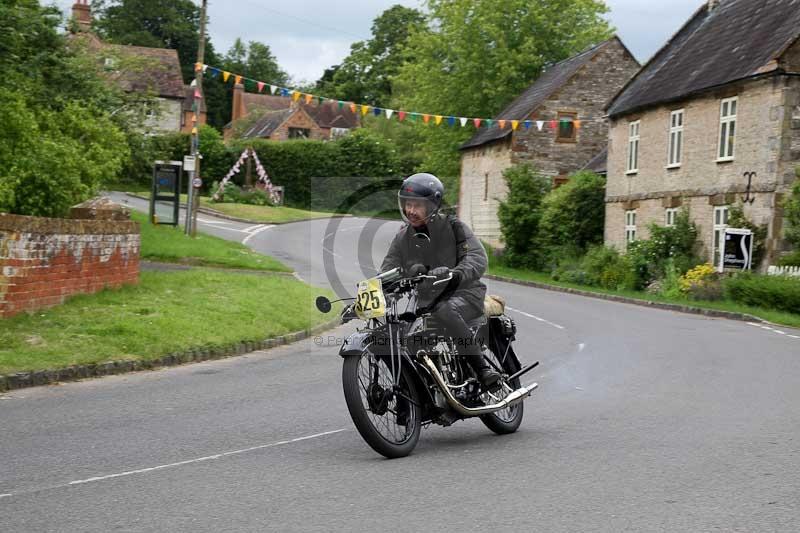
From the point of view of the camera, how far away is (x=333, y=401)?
9.73 m

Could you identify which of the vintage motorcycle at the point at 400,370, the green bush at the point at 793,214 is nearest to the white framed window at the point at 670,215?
the green bush at the point at 793,214

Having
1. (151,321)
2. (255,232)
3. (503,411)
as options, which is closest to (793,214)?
(151,321)

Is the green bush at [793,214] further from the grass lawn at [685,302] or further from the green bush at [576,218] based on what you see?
the green bush at [576,218]

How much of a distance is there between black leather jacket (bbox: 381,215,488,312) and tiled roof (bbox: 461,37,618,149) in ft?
134

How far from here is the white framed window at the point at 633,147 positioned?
117ft

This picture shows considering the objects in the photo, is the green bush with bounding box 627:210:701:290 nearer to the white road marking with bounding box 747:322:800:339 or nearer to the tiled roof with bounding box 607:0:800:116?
the tiled roof with bounding box 607:0:800:116

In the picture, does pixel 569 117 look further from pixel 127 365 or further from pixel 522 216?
pixel 127 365

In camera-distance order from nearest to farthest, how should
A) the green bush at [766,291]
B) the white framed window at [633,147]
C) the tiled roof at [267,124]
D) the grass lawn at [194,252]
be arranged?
the green bush at [766,291], the grass lawn at [194,252], the white framed window at [633,147], the tiled roof at [267,124]

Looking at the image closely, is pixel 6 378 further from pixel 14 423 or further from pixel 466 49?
pixel 466 49

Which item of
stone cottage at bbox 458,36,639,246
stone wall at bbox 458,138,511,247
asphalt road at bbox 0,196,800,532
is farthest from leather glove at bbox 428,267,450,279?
stone wall at bbox 458,138,511,247

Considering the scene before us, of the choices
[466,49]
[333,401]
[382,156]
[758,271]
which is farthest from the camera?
[382,156]

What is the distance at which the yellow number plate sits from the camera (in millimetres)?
6715

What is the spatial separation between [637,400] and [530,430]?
206 cm

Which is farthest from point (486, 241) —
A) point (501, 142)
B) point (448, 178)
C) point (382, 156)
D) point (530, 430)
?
point (530, 430)
